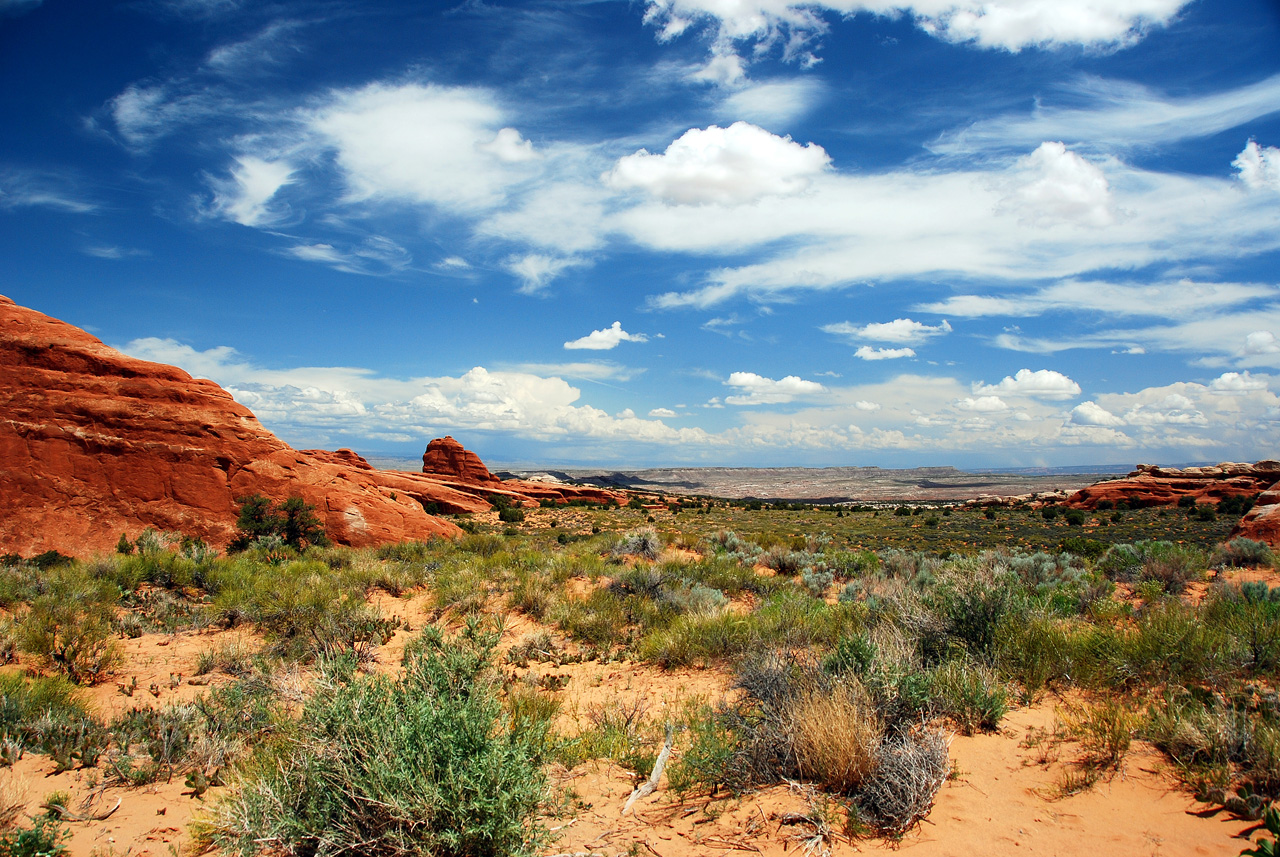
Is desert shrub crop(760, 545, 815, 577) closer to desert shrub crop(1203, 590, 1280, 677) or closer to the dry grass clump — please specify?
desert shrub crop(1203, 590, 1280, 677)

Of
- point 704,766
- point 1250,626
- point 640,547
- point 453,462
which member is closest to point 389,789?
point 704,766

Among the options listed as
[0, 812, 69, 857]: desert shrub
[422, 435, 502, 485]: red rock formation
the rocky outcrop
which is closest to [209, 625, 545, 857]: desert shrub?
[0, 812, 69, 857]: desert shrub

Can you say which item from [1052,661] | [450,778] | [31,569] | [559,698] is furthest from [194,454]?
[1052,661]

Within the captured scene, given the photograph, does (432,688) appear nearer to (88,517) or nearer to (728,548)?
(728,548)

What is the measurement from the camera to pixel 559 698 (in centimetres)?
606

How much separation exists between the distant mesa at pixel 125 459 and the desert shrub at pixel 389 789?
1335 cm

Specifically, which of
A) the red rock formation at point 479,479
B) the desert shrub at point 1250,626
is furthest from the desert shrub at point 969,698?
the red rock formation at point 479,479

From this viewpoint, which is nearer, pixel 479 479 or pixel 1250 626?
pixel 1250 626

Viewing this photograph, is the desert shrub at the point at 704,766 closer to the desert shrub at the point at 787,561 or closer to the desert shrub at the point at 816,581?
the desert shrub at the point at 816,581

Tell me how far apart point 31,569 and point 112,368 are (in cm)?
847

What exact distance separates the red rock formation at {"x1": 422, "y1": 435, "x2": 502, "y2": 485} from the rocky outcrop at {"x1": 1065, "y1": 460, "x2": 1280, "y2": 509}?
46.4m

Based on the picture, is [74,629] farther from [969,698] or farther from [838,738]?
[969,698]

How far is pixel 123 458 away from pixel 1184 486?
202 ft

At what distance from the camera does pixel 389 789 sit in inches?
124
